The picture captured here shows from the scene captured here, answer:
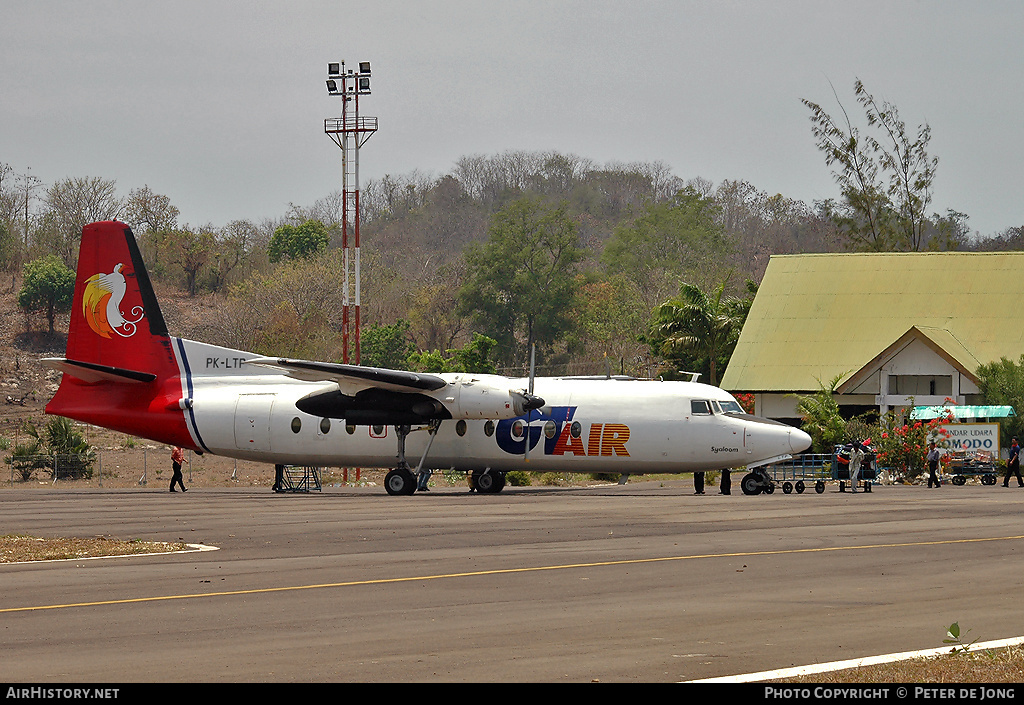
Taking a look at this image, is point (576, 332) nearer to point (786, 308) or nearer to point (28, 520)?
point (786, 308)

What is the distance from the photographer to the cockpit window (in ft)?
99.8

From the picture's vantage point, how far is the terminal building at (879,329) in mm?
46531

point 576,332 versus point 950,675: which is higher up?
point 576,332

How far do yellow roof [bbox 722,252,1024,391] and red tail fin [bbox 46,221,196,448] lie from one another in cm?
2359

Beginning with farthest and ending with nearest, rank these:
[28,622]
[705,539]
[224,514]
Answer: [224,514] < [705,539] < [28,622]

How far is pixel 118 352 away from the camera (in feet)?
113

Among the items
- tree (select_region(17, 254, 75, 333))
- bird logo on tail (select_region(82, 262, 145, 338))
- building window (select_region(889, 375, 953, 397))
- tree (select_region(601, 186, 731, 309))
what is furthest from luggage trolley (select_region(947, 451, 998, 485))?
tree (select_region(17, 254, 75, 333))

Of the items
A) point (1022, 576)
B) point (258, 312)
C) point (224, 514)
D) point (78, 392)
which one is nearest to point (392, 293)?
point (258, 312)

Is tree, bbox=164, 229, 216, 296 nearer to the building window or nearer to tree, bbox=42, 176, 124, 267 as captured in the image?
tree, bbox=42, 176, 124, 267

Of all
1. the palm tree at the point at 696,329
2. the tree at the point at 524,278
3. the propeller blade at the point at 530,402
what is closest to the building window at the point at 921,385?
the palm tree at the point at 696,329

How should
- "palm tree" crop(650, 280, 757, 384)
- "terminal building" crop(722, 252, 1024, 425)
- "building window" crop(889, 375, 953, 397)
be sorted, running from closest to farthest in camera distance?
"terminal building" crop(722, 252, 1024, 425) → "building window" crop(889, 375, 953, 397) → "palm tree" crop(650, 280, 757, 384)

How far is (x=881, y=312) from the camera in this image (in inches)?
1961

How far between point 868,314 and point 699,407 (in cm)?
2201

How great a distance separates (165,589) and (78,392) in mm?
23642
